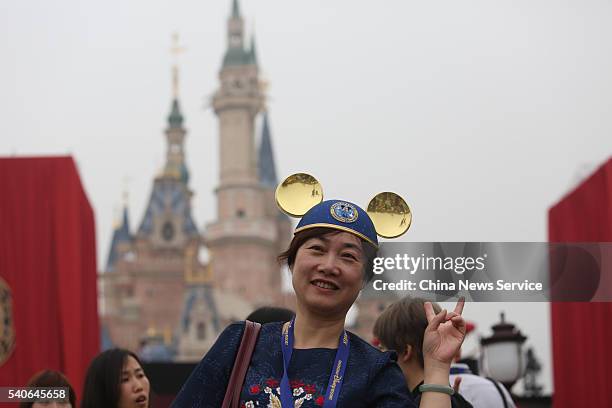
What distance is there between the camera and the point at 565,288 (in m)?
3.30

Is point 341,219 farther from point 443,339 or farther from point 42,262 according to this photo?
point 42,262

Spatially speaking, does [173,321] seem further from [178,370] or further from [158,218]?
Result: [178,370]

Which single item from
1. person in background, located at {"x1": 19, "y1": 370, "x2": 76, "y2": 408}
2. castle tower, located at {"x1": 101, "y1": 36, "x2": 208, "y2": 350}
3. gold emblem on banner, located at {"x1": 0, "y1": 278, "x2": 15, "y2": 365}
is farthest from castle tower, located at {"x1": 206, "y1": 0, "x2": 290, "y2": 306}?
person in background, located at {"x1": 19, "y1": 370, "x2": 76, "y2": 408}

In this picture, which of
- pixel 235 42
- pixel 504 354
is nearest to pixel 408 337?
pixel 504 354

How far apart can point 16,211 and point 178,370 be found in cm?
159

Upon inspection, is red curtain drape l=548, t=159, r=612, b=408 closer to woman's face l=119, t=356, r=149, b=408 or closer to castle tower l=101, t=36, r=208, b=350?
woman's face l=119, t=356, r=149, b=408

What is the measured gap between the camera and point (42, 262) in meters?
7.36

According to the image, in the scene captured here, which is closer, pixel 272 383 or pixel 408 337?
pixel 272 383

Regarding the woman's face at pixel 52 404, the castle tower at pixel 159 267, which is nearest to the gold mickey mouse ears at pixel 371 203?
the woman's face at pixel 52 404

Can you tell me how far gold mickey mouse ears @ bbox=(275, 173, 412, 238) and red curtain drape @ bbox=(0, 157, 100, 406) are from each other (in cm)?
480

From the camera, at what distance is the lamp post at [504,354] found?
20.3 feet

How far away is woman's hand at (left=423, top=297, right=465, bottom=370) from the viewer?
209 cm

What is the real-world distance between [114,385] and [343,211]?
1.64 m

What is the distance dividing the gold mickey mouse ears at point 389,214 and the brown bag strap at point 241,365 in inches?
16.0
